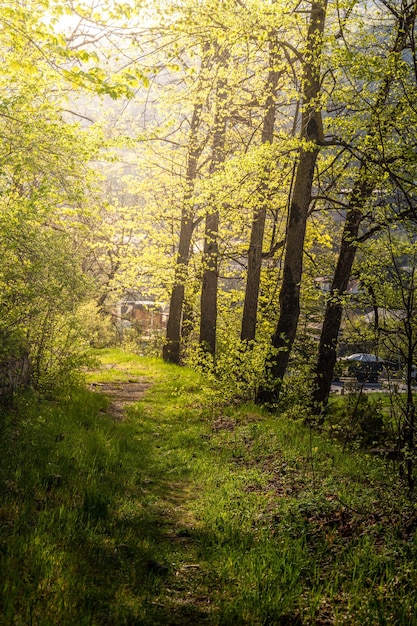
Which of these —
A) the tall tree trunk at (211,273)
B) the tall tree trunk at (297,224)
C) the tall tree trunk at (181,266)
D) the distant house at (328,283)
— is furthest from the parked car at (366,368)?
the tall tree trunk at (181,266)

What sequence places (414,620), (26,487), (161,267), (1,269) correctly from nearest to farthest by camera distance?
(414,620) → (26,487) → (1,269) → (161,267)

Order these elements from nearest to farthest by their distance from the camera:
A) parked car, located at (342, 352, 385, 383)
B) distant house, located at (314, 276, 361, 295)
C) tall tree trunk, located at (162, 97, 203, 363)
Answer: parked car, located at (342, 352, 385, 383) < distant house, located at (314, 276, 361, 295) < tall tree trunk, located at (162, 97, 203, 363)

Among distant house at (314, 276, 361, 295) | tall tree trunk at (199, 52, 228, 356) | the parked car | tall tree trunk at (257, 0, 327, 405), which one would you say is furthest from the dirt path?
distant house at (314, 276, 361, 295)

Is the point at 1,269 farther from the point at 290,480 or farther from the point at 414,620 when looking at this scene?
the point at 414,620

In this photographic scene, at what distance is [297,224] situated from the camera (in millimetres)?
9844

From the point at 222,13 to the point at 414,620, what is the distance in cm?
863

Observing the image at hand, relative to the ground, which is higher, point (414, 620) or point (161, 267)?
point (161, 267)

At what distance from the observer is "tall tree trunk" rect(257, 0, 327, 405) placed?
9289 millimetres

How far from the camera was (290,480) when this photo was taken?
6031 millimetres

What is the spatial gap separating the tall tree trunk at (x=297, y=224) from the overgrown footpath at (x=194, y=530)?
2.28 metres

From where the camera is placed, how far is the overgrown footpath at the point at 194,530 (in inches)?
133

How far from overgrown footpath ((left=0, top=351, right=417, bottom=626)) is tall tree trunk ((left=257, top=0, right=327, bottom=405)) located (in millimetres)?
2284

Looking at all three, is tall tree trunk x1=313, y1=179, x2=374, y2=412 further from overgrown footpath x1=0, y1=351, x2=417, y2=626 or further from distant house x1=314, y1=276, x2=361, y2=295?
overgrown footpath x1=0, y1=351, x2=417, y2=626

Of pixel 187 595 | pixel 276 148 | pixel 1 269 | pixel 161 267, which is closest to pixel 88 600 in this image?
pixel 187 595
